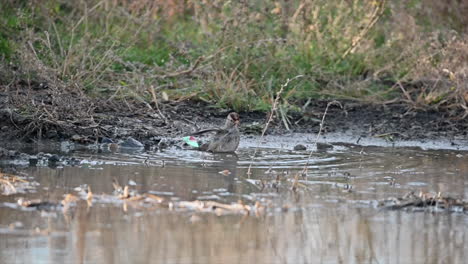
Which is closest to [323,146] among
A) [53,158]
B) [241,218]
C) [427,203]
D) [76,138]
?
[76,138]

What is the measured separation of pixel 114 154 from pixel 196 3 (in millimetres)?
3854

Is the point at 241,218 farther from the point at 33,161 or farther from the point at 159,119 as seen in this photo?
the point at 159,119

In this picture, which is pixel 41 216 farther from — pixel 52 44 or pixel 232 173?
pixel 52 44

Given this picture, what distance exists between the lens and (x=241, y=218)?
573 centimetres

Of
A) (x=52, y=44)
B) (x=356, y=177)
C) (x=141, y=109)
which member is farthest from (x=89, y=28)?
(x=356, y=177)

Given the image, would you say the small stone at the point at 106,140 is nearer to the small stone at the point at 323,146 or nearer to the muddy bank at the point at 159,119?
the muddy bank at the point at 159,119

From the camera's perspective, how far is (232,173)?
745cm

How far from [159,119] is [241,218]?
163 inches

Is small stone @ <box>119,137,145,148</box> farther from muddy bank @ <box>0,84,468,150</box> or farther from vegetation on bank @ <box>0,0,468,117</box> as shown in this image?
vegetation on bank @ <box>0,0,468,117</box>

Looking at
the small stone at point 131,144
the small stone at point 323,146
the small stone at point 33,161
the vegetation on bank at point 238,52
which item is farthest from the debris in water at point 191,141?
the small stone at point 33,161

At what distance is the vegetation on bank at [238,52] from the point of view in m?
10.1

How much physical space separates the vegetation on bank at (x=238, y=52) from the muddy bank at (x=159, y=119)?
14 cm

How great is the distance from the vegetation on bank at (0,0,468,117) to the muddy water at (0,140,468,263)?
2.17 m

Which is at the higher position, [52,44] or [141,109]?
[52,44]
